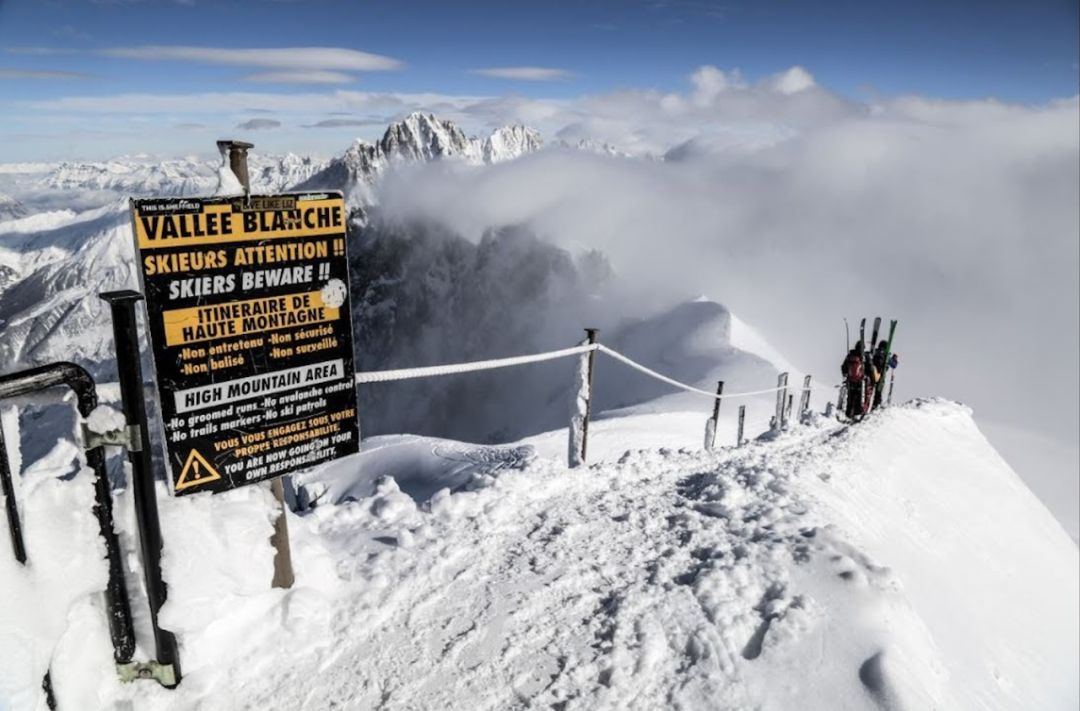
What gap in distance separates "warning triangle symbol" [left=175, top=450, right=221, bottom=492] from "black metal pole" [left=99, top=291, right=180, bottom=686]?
0.16 meters

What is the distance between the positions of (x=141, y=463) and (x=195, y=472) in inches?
11.4

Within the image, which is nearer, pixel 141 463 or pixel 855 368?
pixel 141 463

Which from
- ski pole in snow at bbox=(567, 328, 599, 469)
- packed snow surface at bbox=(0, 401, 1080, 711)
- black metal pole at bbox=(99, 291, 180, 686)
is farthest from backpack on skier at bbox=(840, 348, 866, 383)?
black metal pole at bbox=(99, 291, 180, 686)

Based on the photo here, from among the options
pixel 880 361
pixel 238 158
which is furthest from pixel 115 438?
pixel 880 361

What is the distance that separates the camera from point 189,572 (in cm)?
330

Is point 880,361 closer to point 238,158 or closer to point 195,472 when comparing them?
point 238,158

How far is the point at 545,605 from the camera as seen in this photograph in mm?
4012

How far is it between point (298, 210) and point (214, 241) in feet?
1.47

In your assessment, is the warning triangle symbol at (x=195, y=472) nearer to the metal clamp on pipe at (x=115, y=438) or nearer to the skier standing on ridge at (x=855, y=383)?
the metal clamp on pipe at (x=115, y=438)

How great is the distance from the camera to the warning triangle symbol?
317 cm

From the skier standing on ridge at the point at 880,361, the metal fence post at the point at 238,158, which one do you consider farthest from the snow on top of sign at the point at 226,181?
the skier standing on ridge at the point at 880,361

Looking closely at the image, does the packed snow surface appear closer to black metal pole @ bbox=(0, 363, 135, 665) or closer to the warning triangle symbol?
black metal pole @ bbox=(0, 363, 135, 665)

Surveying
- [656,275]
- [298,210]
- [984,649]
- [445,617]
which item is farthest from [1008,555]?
[656,275]

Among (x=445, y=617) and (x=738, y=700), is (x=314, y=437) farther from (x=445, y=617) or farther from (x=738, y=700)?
(x=738, y=700)
